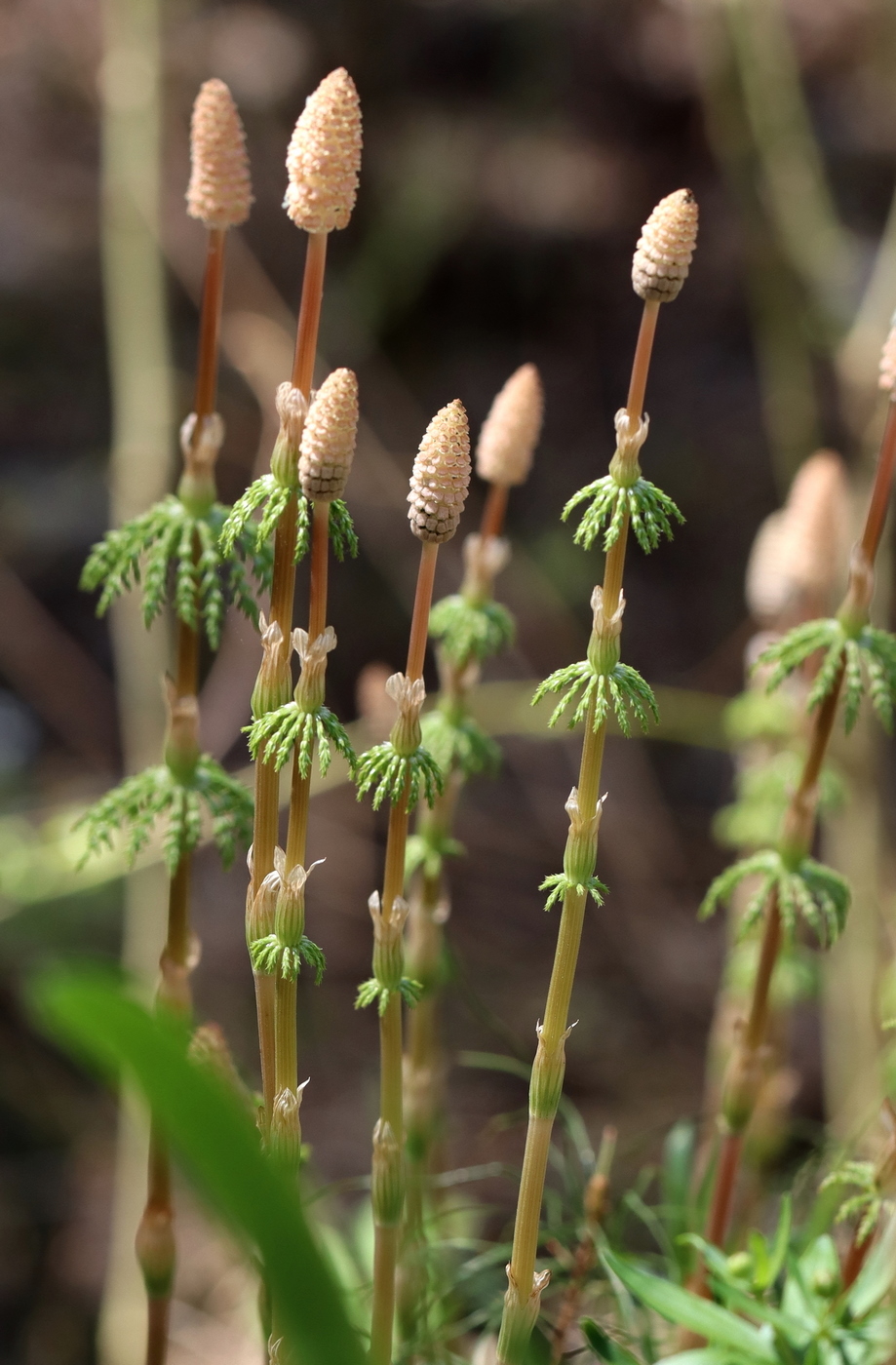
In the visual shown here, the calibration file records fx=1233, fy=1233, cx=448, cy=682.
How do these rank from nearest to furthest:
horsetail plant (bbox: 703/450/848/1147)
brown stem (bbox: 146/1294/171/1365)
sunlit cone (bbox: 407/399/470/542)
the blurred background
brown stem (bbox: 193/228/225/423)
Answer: sunlit cone (bbox: 407/399/470/542) → brown stem (bbox: 193/228/225/423) → brown stem (bbox: 146/1294/171/1365) → horsetail plant (bbox: 703/450/848/1147) → the blurred background

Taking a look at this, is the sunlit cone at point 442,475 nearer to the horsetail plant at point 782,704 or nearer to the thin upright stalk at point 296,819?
the thin upright stalk at point 296,819

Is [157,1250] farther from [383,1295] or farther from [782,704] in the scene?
[782,704]

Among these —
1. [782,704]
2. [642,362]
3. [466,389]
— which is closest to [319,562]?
[642,362]

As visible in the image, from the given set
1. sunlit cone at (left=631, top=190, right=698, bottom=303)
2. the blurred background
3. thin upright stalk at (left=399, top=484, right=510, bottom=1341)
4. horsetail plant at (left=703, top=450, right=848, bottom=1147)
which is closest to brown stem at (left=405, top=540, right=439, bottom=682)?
sunlit cone at (left=631, top=190, right=698, bottom=303)

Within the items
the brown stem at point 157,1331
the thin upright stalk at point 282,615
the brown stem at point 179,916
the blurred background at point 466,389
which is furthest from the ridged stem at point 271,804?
the blurred background at point 466,389

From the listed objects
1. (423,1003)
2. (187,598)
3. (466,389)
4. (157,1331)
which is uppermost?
(466,389)

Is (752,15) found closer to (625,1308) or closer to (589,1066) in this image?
(589,1066)

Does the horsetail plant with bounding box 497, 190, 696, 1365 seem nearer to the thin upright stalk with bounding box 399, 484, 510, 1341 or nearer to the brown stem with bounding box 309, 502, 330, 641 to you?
the brown stem with bounding box 309, 502, 330, 641
